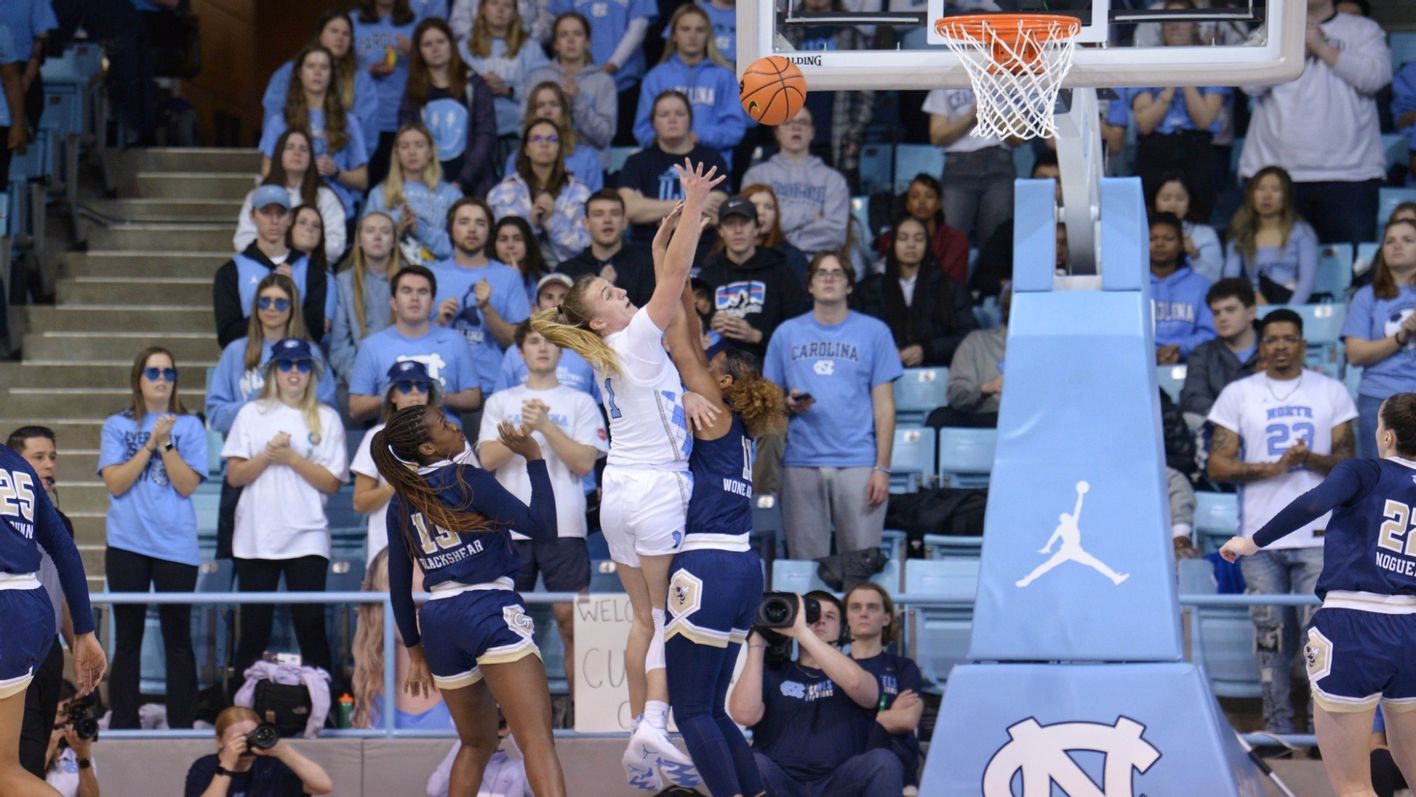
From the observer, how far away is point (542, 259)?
11516 mm

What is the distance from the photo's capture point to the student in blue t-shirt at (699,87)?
12.4m

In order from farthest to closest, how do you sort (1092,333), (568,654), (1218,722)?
1. (568,654)
2. (1092,333)
3. (1218,722)

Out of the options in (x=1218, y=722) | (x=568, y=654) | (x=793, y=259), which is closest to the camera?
(x=1218, y=722)

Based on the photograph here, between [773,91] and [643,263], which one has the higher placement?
[773,91]

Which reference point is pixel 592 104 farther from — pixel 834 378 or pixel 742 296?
pixel 834 378

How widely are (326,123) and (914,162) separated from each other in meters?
3.95

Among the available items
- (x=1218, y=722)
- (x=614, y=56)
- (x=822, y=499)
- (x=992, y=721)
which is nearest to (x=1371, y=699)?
(x=1218, y=722)

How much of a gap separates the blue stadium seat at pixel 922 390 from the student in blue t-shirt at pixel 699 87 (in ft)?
6.62

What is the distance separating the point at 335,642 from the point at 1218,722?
4.75 meters

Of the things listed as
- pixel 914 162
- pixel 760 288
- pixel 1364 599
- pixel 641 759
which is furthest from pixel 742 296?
pixel 1364 599

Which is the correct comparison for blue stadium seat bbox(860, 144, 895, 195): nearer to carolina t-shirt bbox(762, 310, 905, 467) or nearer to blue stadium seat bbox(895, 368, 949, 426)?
blue stadium seat bbox(895, 368, 949, 426)

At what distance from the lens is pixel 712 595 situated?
23.6ft

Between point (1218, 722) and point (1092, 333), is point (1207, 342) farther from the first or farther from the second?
point (1218, 722)

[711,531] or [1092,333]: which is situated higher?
[1092,333]
